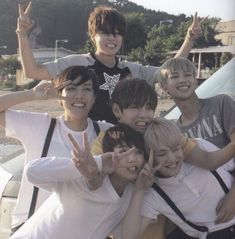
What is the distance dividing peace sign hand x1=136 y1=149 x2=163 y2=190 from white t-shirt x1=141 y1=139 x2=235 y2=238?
0.28 ft

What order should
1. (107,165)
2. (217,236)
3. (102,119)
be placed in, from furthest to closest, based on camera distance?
(102,119) < (217,236) < (107,165)

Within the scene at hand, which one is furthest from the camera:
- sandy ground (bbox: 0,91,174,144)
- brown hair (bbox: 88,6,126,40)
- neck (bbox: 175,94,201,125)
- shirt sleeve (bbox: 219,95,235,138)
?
sandy ground (bbox: 0,91,174,144)

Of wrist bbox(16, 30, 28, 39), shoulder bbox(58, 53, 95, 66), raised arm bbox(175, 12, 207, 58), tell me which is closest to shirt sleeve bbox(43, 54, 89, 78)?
shoulder bbox(58, 53, 95, 66)

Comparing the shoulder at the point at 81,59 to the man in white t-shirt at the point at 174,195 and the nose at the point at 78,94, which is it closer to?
the nose at the point at 78,94

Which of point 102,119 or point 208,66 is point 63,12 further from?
point 102,119

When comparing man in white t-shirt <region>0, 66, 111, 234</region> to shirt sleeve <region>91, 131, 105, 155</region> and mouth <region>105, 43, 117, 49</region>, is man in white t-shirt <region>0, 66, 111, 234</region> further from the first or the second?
mouth <region>105, 43, 117, 49</region>

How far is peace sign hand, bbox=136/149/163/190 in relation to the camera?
2.09m

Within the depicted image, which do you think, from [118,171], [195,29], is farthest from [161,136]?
[195,29]

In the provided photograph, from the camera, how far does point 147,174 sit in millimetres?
2090

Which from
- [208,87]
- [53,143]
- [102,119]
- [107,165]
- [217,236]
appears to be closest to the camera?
[107,165]

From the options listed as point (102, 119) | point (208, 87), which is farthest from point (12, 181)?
point (208, 87)

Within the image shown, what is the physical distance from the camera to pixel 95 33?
10.4ft

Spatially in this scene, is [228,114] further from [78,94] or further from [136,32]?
[136,32]

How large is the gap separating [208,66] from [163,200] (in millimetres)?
57158
